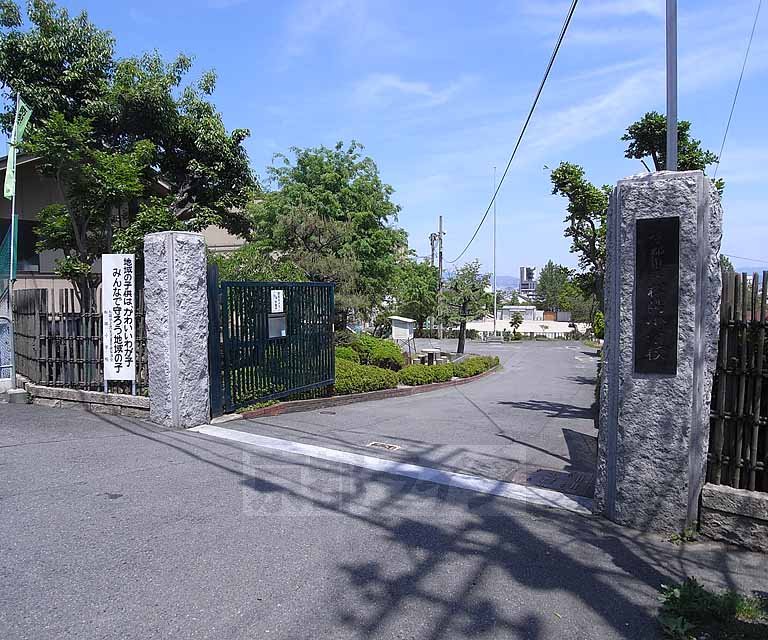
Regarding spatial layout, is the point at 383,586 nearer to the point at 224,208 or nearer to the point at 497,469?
the point at 497,469

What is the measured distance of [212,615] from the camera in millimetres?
3320

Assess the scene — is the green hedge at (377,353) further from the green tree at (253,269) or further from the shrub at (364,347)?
the green tree at (253,269)

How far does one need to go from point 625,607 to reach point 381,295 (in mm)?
19021

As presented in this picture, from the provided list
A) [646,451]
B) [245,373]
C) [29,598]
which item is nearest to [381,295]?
[245,373]

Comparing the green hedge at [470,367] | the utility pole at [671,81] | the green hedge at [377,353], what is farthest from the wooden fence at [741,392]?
the green hedge at [470,367]

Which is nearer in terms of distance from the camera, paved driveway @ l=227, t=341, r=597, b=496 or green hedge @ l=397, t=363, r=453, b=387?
paved driveway @ l=227, t=341, r=597, b=496

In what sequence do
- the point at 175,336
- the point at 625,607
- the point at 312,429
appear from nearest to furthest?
1. the point at 625,607
2. the point at 175,336
3. the point at 312,429

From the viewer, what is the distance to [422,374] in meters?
18.6

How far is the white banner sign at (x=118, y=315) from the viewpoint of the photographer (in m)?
8.26

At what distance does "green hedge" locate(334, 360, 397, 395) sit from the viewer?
12797mm

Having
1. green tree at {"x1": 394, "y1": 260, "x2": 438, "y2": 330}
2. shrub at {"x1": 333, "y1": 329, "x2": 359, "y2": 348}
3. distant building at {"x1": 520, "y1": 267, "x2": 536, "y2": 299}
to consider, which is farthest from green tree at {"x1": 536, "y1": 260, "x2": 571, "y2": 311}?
shrub at {"x1": 333, "y1": 329, "x2": 359, "y2": 348}

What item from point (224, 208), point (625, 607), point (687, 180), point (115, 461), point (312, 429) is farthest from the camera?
point (224, 208)

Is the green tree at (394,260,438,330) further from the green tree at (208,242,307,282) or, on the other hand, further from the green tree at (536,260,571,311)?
the green tree at (536,260,571,311)

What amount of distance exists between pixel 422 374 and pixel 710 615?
15.3m
